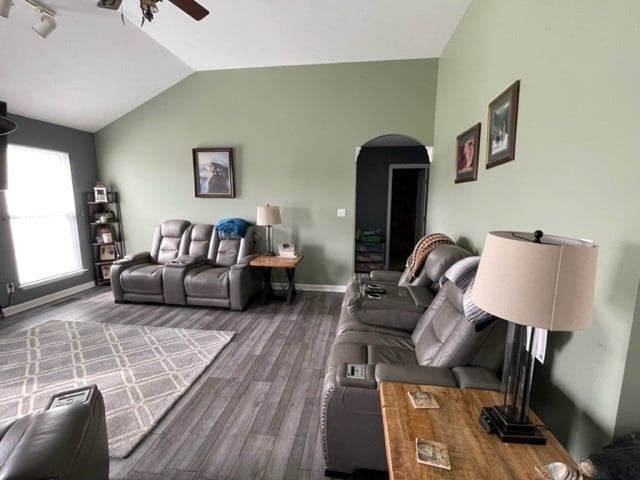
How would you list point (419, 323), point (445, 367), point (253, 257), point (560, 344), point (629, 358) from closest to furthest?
point (629, 358) < point (560, 344) < point (445, 367) < point (419, 323) < point (253, 257)

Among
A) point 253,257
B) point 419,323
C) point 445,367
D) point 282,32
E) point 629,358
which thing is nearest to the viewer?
point 629,358

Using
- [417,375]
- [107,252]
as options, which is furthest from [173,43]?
[417,375]

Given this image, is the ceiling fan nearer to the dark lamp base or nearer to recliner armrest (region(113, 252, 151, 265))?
recliner armrest (region(113, 252, 151, 265))

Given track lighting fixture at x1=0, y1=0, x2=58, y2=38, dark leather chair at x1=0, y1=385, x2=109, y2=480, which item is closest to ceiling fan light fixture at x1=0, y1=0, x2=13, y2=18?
track lighting fixture at x1=0, y1=0, x2=58, y2=38

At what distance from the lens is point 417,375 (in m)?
1.37

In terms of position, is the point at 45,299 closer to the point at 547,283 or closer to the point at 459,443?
the point at 459,443

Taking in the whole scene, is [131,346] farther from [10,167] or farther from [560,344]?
[560,344]

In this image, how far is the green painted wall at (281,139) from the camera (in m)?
3.96

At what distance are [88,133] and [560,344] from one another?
606 centimetres

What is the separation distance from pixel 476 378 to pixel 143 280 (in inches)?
153

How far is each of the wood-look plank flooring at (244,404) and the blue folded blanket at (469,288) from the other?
114 centimetres

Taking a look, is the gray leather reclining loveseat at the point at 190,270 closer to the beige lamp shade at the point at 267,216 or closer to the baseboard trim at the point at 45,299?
the beige lamp shade at the point at 267,216

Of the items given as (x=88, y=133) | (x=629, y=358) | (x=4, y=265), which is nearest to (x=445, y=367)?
(x=629, y=358)

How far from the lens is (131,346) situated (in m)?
2.84
